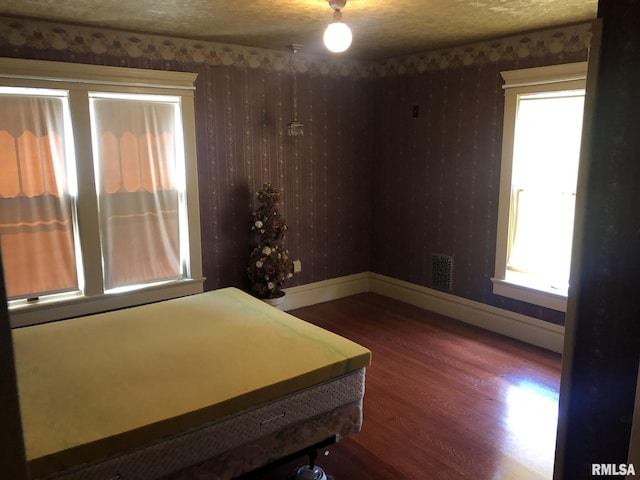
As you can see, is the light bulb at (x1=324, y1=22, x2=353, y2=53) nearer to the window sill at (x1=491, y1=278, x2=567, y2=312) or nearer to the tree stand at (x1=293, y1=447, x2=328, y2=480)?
the tree stand at (x1=293, y1=447, x2=328, y2=480)

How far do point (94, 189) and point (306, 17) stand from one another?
1.96 metres

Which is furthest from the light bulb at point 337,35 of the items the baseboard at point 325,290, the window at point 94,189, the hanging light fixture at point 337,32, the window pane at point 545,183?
the baseboard at point 325,290

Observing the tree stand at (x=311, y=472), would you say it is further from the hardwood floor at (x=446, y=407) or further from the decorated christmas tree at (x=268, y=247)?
the decorated christmas tree at (x=268, y=247)

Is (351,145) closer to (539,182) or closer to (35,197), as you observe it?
(539,182)

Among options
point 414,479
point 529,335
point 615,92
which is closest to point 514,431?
point 414,479

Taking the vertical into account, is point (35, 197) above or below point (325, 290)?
above

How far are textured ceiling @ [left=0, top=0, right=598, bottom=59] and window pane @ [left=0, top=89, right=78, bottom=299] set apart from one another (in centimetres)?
61

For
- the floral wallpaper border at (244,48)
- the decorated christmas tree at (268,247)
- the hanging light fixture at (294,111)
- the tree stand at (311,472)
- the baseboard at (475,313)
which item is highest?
the floral wallpaper border at (244,48)

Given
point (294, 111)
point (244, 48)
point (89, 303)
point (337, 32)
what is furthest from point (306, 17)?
point (89, 303)

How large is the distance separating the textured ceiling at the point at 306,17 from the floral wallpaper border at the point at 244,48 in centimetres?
10

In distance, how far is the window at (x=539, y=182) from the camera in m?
3.67

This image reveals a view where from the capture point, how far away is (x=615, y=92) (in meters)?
1.06

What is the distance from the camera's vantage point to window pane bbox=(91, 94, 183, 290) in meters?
3.71

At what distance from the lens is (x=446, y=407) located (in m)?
3.05
